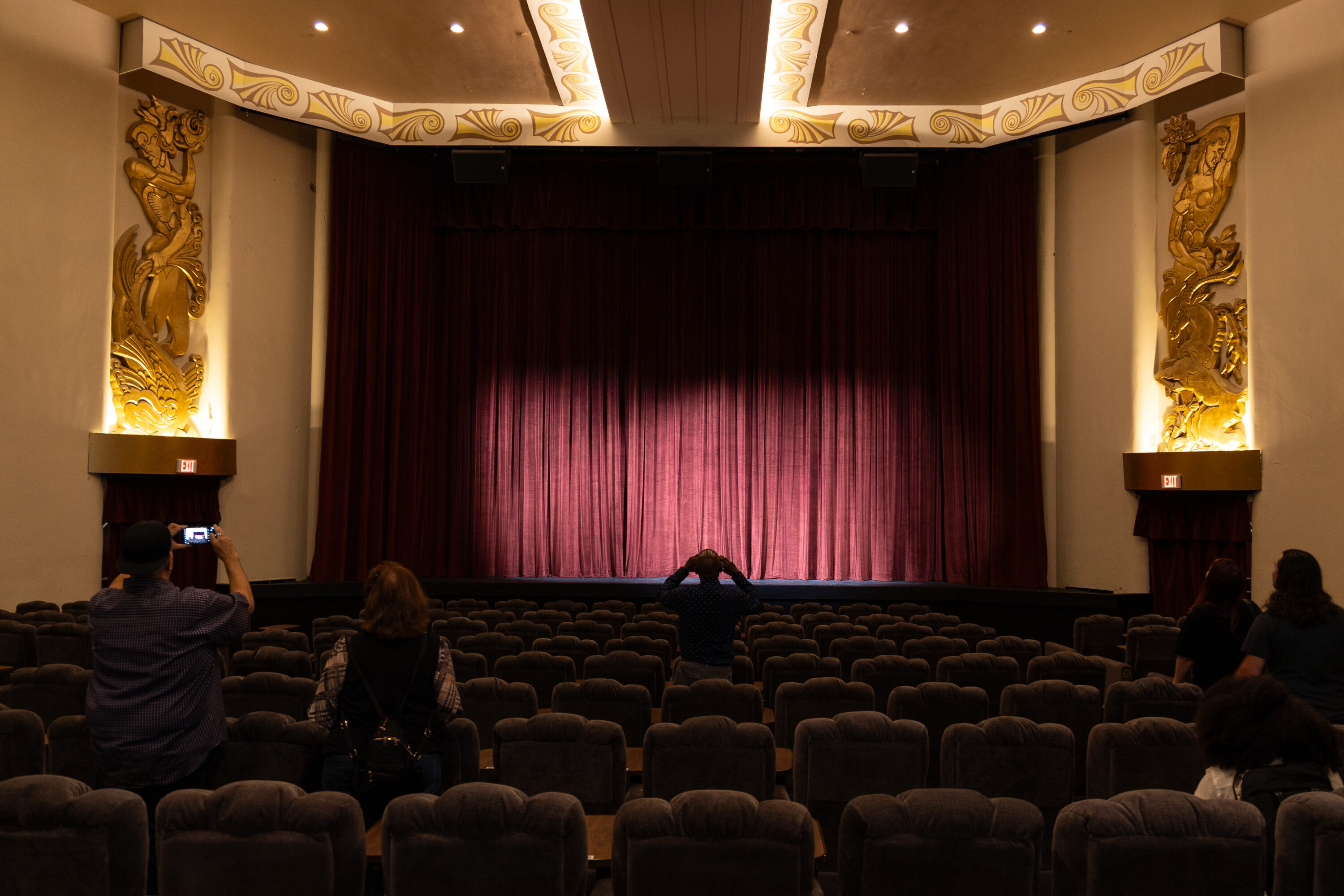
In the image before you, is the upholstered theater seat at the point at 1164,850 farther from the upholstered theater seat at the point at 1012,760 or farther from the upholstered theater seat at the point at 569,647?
the upholstered theater seat at the point at 569,647

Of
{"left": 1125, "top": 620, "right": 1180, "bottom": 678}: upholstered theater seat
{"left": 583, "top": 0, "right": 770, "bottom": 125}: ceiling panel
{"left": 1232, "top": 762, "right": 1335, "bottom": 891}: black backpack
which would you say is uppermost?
{"left": 583, "top": 0, "right": 770, "bottom": 125}: ceiling panel

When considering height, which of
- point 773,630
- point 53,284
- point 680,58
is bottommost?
point 773,630

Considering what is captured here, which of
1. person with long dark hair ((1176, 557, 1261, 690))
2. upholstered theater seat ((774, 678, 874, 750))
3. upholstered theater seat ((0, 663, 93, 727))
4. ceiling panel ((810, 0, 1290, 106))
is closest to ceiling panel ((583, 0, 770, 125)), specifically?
ceiling panel ((810, 0, 1290, 106))

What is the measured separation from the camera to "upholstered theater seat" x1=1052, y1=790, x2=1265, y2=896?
249cm

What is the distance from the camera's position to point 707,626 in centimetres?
622

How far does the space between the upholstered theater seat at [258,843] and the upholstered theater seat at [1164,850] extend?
1.89 meters

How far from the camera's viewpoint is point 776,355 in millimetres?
14930

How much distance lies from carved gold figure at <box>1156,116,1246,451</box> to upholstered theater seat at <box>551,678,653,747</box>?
8.79 metres

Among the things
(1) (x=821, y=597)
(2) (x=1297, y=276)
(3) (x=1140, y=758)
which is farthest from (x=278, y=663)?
(2) (x=1297, y=276)

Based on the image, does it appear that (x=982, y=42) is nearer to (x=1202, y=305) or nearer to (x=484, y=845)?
(x=1202, y=305)

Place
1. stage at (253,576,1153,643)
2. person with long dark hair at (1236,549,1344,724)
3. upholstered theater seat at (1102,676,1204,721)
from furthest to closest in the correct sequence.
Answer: stage at (253,576,1153,643)
upholstered theater seat at (1102,676,1204,721)
person with long dark hair at (1236,549,1344,724)

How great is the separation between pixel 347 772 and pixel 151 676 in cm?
74

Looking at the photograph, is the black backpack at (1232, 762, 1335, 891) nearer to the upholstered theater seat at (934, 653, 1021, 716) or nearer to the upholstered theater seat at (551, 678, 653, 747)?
the upholstered theater seat at (551, 678, 653, 747)

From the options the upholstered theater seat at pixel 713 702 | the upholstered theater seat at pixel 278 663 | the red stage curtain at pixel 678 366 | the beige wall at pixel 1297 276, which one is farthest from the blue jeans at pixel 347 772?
the red stage curtain at pixel 678 366
